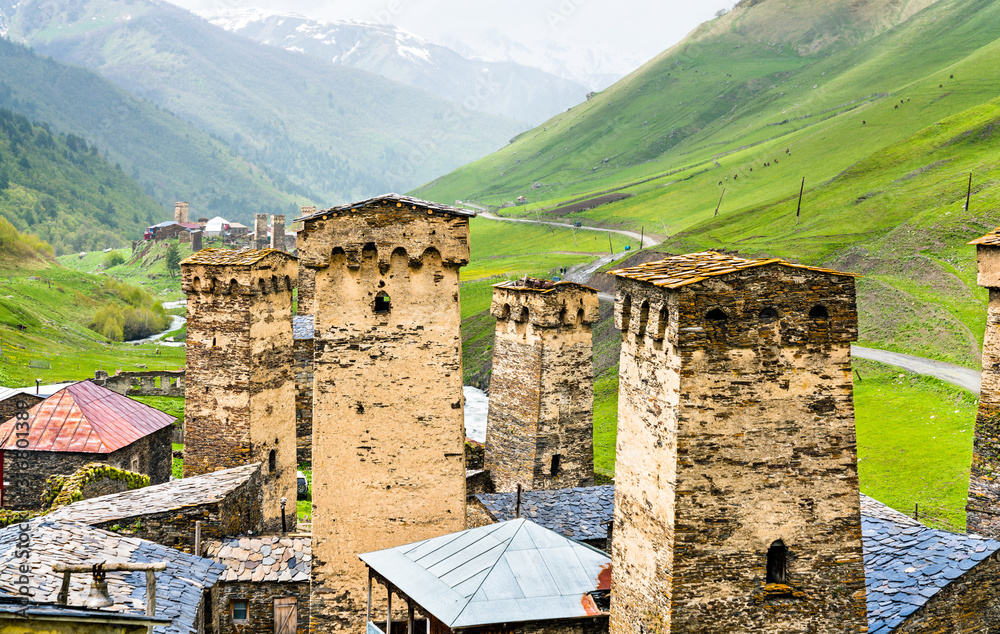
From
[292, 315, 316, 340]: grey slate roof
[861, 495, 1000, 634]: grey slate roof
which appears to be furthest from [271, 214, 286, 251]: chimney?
[861, 495, 1000, 634]: grey slate roof

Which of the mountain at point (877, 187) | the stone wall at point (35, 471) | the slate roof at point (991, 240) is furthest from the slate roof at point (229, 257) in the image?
the mountain at point (877, 187)

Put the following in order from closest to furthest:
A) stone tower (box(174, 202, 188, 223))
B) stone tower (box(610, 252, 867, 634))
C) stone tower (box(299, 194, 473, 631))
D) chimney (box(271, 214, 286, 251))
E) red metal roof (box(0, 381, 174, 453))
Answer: stone tower (box(610, 252, 867, 634))
stone tower (box(299, 194, 473, 631))
red metal roof (box(0, 381, 174, 453))
chimney (box(271, 214, 286, 251))
stone tower (box(174, 202, 188, 223))

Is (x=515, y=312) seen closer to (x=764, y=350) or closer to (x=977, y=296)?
(x=764, y=350)

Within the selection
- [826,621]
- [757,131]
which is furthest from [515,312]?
[757,131]

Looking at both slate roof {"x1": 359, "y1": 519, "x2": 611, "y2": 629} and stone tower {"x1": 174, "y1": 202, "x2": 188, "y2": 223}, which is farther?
stone tower {"x1": 174, "y1": 202, "x2": 188, "y2": 223}

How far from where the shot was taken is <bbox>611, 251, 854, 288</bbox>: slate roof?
13922mm

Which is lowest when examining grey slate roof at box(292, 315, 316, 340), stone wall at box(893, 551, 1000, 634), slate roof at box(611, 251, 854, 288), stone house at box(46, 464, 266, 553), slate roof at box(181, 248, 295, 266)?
stone wall at box(893, 551, 1000, 634)

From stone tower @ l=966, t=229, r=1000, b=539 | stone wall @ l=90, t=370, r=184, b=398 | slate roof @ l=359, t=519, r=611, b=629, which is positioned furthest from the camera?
stone wall @ l=90, t=370, r=184, b=398

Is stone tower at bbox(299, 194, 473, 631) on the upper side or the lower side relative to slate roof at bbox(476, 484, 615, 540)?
upper

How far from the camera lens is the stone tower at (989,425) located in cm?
2070

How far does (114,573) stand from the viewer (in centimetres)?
1666

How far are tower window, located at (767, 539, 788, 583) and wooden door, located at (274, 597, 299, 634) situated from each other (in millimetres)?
12185

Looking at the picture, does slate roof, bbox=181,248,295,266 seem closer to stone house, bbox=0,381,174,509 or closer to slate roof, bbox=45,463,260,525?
slate roof, bbox=45,463,260,525

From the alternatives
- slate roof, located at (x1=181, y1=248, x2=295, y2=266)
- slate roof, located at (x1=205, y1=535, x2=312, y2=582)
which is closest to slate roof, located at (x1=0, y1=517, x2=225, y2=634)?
slate roof, located at (x1=205, y1=535, x2=312, y2=582)
